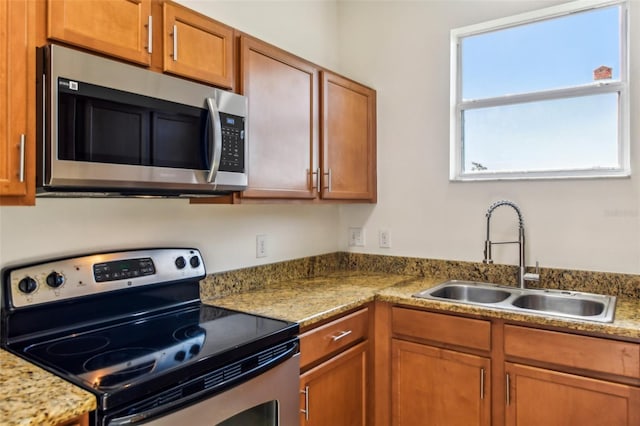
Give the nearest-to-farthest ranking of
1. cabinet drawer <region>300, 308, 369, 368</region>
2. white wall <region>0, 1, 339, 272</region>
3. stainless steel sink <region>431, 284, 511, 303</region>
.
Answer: white wall <region>0, 1, 339, 272</region>
cabinet drawer <region>300, 308, 369, 368</region>
stainless steel sink <region>431, 284, 511, 303</region>

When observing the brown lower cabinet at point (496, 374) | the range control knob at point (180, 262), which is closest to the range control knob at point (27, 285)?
the range control knob at point (180, 262)

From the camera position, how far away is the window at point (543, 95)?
214cm

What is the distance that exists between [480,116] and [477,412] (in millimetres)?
1541

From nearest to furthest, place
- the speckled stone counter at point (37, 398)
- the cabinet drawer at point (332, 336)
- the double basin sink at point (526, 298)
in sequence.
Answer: the speckled stone counter at point (37, 398) → the cabinet drawer at point (332, 336) → the double basin sink at point (526, 298)

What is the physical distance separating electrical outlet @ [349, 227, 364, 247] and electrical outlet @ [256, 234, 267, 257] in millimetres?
739

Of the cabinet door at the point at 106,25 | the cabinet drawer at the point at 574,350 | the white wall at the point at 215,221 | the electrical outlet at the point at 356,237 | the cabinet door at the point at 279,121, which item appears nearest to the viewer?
the cabinet door at the point at 106,25

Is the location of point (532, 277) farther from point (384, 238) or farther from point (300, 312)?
point (300, 312)

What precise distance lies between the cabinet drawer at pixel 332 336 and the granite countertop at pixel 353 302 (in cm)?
6

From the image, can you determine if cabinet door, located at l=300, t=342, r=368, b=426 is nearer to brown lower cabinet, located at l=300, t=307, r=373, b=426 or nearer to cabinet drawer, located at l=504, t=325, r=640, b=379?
brown lower cabinet, located at l=300, t=307, r=373, b=426

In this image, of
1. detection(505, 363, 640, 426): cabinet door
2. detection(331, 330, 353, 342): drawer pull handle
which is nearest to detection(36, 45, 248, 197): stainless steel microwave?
detection(331, 330, 353, 342): drawer pull handle

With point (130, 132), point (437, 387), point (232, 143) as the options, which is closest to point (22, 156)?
point (130, 132)

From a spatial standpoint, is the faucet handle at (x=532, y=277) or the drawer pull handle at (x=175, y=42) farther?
the faucet handle at (x=532, y=277)

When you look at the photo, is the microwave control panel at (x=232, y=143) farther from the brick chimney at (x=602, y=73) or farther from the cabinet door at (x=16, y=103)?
the brick chimney at (x=602, y=73)

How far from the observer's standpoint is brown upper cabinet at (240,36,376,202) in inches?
71.9
